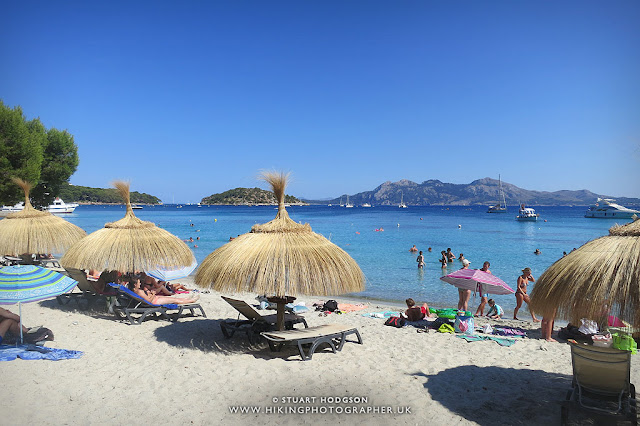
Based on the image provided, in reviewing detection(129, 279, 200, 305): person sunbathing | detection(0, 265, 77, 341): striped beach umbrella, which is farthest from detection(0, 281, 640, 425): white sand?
detection(0, 265, 77, 341): striped beach umbrella

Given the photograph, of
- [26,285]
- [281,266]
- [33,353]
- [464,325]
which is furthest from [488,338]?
[26,285]

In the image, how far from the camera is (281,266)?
5.99 meters

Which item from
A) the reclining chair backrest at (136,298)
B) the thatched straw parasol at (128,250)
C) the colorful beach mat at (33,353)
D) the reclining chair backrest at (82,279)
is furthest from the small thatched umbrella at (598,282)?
the reclining chair backrest at (82,279)

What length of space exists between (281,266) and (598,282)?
3.85m

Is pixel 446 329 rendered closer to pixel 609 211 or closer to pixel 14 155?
pixel 14 155

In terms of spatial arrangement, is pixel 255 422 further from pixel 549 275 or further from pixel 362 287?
pixel 549 275

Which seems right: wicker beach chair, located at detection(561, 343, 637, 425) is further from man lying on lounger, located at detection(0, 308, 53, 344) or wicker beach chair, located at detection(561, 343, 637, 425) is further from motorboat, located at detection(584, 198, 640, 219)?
motorboat, located at detection(584, 198, 640, 219)

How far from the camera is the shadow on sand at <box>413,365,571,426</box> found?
15.0ft

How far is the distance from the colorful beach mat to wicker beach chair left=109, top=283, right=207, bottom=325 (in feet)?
6.29

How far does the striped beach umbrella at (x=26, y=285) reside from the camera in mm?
5641

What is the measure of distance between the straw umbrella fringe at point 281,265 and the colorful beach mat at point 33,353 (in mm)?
2132

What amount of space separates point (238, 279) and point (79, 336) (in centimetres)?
347

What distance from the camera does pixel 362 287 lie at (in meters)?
6.59

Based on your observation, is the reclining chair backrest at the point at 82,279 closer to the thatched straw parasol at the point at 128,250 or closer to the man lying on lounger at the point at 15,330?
the thatched straw parasol at the point at 128,250
